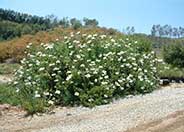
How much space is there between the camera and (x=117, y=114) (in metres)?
11.4

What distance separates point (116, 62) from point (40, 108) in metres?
2.93

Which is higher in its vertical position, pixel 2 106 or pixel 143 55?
pixel 143 55

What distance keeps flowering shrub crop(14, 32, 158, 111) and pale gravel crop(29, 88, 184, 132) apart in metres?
0.57

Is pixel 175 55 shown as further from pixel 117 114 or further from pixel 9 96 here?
pixel 117 114

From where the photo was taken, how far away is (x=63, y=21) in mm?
66812

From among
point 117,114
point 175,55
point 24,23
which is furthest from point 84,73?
point 24,23

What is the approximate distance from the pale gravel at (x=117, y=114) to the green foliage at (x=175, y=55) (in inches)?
462

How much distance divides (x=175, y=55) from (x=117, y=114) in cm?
1477

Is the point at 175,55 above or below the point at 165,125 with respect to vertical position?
above

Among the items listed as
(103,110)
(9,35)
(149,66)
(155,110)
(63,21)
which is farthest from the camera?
(63,21)

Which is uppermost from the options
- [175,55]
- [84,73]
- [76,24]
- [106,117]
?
[76,24]

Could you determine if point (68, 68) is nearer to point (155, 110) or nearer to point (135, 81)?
point (135, 81)

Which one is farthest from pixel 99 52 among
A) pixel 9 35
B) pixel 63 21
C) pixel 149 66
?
pixel 63 21

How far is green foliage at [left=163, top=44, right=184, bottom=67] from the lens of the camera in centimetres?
2530
